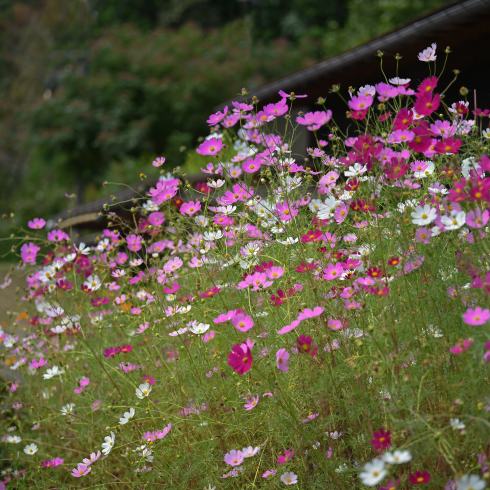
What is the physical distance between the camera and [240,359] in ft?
4.37

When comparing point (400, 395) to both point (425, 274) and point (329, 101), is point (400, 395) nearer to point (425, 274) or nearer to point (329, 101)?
point (425, 274)

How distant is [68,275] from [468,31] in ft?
8.84

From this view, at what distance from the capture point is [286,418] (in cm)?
149

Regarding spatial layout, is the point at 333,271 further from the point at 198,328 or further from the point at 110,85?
the point at 110,85

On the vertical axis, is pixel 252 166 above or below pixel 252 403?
above

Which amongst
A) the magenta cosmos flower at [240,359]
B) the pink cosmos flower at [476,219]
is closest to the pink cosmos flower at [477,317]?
the pink cosmos flower at [476,219]

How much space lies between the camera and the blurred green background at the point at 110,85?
38.8 feet

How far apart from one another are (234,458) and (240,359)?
0.41m

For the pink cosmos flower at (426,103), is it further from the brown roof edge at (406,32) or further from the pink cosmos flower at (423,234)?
the brown roof edge at (406,32)

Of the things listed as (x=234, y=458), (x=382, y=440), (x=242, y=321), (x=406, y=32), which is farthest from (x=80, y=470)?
(x=406, y=32)

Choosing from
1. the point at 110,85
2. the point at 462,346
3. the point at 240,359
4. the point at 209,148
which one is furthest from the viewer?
the point at 110,85

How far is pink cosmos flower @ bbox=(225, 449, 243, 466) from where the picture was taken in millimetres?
1537

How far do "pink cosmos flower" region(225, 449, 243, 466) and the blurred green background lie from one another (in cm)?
859

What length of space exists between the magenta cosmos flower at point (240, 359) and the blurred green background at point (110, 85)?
344 inches
